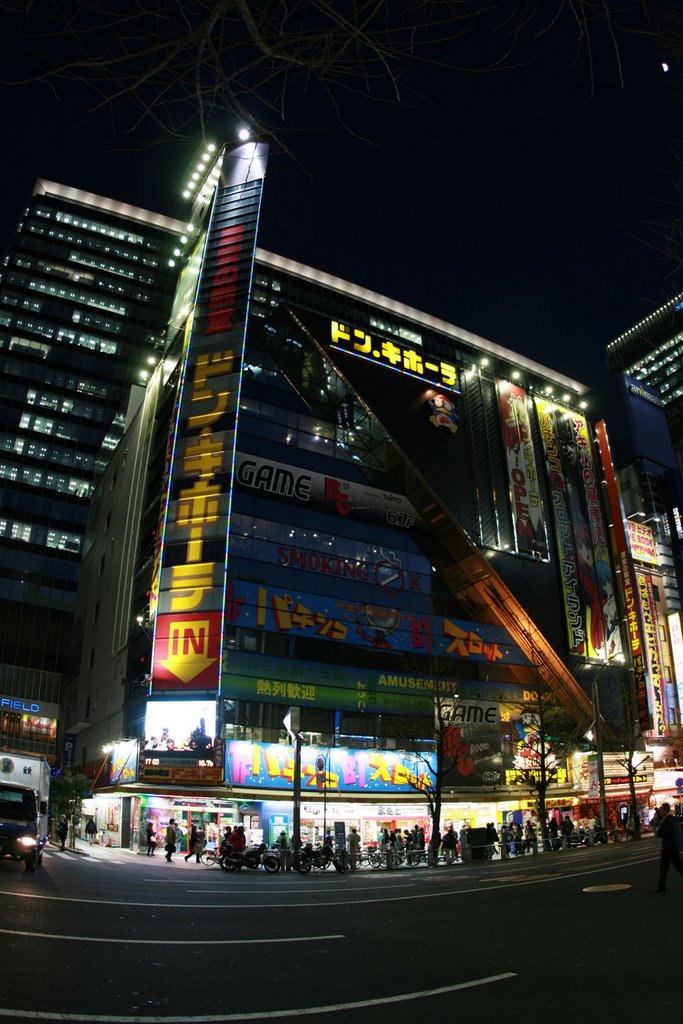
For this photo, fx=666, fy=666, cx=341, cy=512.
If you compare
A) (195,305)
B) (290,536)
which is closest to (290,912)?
(290,536)

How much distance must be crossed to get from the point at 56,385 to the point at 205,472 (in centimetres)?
5574

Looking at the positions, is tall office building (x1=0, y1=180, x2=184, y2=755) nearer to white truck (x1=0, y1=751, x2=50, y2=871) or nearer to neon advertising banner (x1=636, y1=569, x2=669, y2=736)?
neon advertising banner (x1=636, y1=569, x2=669, y2=736)

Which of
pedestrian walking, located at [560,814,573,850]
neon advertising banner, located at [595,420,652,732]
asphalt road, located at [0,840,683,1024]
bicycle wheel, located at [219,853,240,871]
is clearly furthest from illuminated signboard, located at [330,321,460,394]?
asphalt road, located at [0,840,683,1024]

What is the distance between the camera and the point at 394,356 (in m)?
46.8

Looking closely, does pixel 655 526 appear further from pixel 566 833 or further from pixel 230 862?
pixel 230 862

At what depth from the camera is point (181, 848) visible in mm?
31312

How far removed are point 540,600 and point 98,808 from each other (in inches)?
1247

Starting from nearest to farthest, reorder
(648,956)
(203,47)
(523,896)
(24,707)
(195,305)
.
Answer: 1. (203,47)
2. (648,956)
3. (523,896)
4. (195,305)
5. (24,707)

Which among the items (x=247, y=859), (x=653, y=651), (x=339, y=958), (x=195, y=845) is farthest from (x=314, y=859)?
(x=653, y=651)

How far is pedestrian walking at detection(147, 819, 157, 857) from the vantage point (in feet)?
96.9

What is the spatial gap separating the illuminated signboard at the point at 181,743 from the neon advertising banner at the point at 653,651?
31.9 metres

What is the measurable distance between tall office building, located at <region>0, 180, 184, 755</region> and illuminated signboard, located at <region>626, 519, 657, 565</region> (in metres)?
42.5

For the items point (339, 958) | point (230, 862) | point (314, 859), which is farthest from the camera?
point (314, 859)

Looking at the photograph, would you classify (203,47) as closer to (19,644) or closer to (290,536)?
(290,536)
